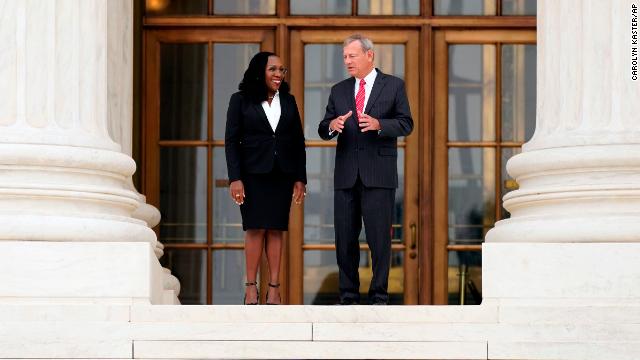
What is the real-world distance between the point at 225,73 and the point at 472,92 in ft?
6.91

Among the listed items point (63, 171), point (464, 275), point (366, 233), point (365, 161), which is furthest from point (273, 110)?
point (464, 275)

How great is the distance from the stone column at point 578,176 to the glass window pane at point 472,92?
282cm

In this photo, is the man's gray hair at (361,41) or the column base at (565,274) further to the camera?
the man's gray hair at (361,41)

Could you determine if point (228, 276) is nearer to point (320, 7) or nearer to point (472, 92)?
point (320, 7)

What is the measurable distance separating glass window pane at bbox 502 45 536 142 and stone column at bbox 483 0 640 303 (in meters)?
2.84

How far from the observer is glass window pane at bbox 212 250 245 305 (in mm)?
13820

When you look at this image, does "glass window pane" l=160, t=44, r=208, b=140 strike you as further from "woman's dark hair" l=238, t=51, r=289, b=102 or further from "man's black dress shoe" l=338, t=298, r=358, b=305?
"man's black dress shoe" l=338, t=298, r=358, b=305

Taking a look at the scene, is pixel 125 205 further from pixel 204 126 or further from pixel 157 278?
pixel 204 126

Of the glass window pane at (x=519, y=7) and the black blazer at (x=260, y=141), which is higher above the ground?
the glass window pane at (x=519, y=7)

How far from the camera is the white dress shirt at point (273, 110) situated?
11.4 metres

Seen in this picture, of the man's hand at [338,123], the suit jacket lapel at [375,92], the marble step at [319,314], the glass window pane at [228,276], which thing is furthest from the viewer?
the glass window pane at [228,276]

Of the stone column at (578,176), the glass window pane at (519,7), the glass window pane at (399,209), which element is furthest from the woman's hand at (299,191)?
the glass window pane at (519,7)

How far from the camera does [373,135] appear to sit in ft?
35.7

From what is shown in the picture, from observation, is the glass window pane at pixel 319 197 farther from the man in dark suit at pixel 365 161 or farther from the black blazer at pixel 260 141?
the man in dark suit at pixel 365 161
